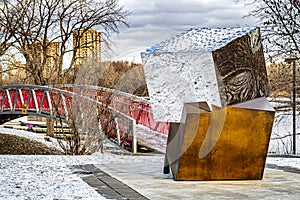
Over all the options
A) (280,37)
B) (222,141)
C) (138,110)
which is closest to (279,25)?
(280,37)

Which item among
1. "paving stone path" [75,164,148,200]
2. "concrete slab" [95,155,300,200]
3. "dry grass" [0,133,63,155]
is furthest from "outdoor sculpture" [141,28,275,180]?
"dry grass" [0,133,63,155]

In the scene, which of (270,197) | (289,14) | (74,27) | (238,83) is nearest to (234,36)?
(238,83)

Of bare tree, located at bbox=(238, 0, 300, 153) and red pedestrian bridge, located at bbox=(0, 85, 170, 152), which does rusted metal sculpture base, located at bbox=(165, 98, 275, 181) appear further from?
bare tree, located at bbox=(238, 0, 300, 153)

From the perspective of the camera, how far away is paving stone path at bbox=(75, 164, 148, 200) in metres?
6.02

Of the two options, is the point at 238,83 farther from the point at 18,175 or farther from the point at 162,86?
the point at 18,175

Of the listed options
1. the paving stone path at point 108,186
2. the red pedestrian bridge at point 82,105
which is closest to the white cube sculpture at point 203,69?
the paving stone path at point 108,186

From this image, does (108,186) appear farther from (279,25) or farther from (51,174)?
(279,25)

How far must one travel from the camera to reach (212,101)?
7.16m

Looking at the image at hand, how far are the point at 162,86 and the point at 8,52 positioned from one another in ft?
60.3

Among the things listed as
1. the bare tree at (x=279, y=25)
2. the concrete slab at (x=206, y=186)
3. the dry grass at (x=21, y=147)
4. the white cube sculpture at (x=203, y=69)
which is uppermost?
the bare tree at (x=279, y=25)

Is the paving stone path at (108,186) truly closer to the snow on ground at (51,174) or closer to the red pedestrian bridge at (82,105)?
the snow on ground at (51,174)

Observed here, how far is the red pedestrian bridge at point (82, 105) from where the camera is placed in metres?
13.7

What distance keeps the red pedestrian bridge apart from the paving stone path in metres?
5.22

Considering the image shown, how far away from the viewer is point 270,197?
6180 millimetres
